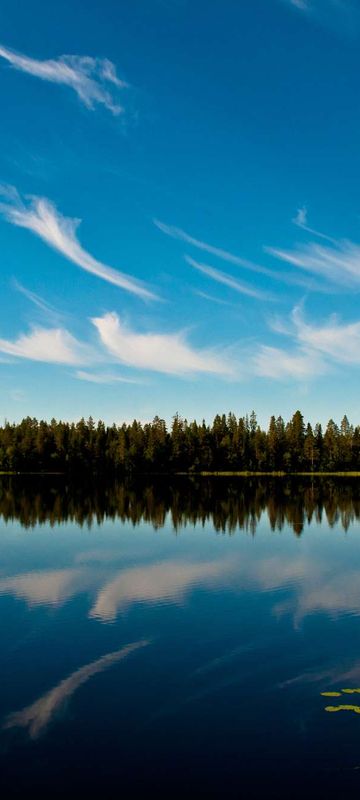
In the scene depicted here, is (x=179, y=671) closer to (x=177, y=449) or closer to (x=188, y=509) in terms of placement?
(x=188, y=509)

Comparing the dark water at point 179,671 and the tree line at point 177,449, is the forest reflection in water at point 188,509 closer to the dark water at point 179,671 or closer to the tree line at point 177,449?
the dark water at point 179,671

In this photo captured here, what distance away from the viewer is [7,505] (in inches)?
2876

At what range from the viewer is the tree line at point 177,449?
186375 mm

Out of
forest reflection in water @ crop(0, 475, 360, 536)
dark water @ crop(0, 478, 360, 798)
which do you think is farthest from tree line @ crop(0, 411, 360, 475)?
dark water @ crop(0, 478, 360, 798)

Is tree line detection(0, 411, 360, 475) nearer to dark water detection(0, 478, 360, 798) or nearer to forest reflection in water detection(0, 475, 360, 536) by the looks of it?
forest reflection in water detection(0, 475, 360, 536)

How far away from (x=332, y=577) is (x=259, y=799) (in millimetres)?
21609

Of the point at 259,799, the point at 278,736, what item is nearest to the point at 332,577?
the point at 278,736

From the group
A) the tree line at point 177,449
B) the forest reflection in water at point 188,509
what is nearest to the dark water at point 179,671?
the forest reflection in water at point 188,509

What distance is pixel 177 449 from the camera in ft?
616

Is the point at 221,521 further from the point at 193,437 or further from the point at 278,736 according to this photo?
the point at 193,437

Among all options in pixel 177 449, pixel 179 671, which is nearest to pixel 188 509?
pixel 179 671

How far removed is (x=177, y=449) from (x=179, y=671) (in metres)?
170

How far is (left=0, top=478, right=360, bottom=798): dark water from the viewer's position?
12711 mm

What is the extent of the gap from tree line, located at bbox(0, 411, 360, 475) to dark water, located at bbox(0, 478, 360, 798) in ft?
481
